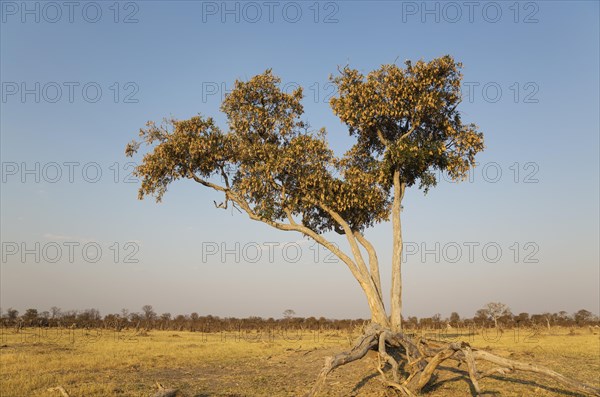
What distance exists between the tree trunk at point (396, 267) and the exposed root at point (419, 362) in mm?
1400

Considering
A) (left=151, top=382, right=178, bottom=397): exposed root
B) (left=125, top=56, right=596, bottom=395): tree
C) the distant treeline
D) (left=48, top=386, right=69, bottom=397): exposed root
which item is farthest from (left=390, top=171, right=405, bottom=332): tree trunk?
the distant treeline

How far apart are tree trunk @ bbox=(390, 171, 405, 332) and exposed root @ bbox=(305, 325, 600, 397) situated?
1400 mm

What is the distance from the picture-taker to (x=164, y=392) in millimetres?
13195

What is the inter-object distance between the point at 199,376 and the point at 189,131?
443 inches

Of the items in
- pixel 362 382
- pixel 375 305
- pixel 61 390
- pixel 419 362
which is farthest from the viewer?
pixel 375 305

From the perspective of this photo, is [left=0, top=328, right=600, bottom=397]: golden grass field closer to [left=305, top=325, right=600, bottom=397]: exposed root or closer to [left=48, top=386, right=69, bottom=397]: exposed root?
[left=48, top=386, right=69, bottom=397]: exposed root

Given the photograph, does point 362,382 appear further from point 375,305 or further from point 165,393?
point 165,393

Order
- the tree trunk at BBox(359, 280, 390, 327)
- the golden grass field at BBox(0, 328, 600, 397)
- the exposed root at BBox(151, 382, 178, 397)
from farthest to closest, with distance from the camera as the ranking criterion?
the tree trunk at BBox(359, 280, 390, 327) < the golden grass field at BBox(0, 328, 600, 397) < the exposed root at BBox(151, 382, 178, 397)

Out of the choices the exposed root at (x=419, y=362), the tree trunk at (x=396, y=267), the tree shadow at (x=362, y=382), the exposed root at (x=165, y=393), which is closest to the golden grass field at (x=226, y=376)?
the tree shadow at (x=362, y=382)

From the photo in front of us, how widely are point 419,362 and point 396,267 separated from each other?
5.47 m

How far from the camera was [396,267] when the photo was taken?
21.6 meters

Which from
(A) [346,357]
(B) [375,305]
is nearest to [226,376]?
(B) [375,305]

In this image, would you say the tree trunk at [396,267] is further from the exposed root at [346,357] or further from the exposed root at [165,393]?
the exposed root at [165,393]

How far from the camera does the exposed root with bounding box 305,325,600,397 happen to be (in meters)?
13.0
